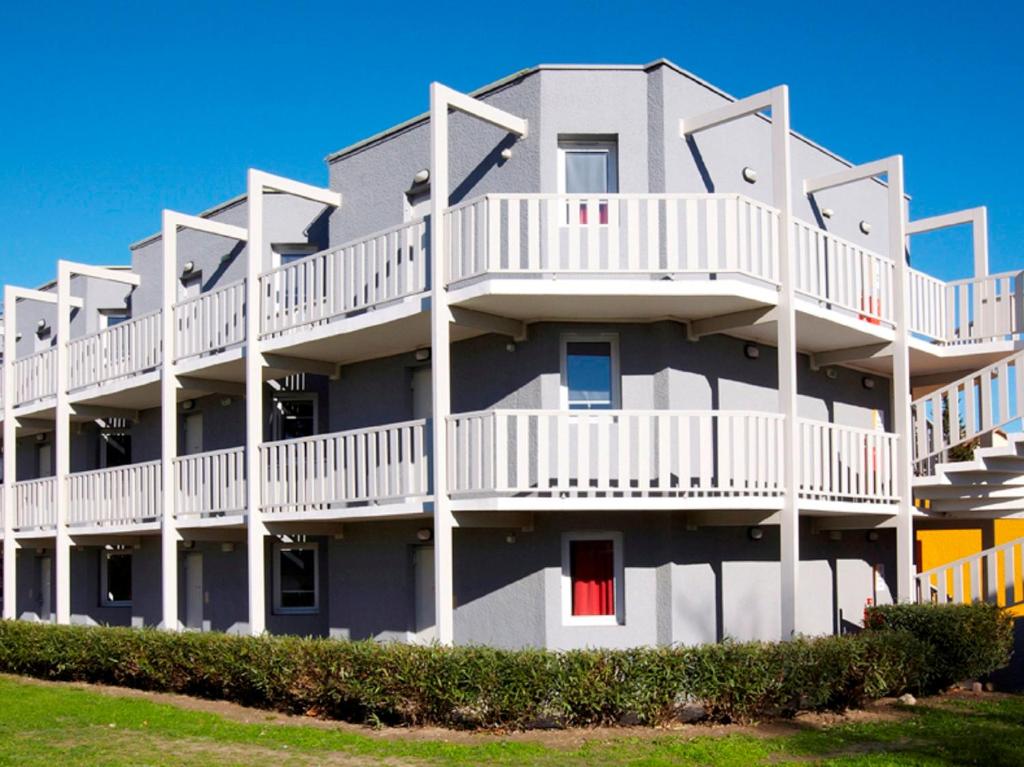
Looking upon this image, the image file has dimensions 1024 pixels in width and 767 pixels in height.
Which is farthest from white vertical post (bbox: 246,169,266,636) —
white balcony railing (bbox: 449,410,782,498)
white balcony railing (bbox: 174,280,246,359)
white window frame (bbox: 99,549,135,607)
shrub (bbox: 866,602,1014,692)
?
shrub (bbox: 866,602,1014,692)

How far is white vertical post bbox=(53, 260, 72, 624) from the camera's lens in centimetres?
2447

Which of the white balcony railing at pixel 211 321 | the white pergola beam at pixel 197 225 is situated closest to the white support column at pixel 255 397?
the white balcony railing at pixel 211 321

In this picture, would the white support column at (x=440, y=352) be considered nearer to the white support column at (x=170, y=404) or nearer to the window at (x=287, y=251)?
the white support column at (x=170, y=404)

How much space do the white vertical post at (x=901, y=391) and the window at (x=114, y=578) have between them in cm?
1761

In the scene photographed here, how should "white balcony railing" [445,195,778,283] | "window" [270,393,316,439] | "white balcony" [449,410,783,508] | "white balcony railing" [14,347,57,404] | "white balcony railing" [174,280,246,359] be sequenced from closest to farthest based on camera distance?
"white balcony" [449,410,783,508] < "white balcony railing" [445,195,778,283] < "white balcony railing" [174,280,246,359] < "window" [270,393,316,439] < "white balcony railing" [14,347,57,404]

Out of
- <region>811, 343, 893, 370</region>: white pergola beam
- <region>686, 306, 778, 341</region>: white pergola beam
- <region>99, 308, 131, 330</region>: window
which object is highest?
<region>99, 308, 131, 330</region>: window

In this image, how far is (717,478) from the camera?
51.7 ft

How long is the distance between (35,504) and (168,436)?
672 cm

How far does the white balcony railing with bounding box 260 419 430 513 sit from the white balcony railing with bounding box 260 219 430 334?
1990mm

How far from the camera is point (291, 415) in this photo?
2245cm

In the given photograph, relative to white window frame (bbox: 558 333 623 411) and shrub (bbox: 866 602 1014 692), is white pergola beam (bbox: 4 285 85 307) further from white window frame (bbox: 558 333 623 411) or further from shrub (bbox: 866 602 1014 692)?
shrub (bbox: 866 602 1014 692)

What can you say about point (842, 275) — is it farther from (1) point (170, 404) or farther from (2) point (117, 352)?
(2) point (117, 352)

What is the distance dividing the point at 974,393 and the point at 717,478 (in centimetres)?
Result: 547

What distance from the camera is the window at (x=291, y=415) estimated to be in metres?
22.3
